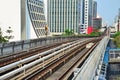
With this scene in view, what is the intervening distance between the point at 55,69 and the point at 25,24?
85.8 meters

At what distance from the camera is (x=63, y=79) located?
20734 mm

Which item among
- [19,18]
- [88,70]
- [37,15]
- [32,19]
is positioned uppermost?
[37,15]

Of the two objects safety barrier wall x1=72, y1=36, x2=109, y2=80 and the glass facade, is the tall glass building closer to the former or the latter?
the glass facade

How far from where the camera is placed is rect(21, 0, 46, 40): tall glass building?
360 ft

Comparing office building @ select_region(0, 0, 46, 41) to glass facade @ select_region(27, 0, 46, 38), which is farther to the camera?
glass facade @ select_region(27, 0, 46, 38)

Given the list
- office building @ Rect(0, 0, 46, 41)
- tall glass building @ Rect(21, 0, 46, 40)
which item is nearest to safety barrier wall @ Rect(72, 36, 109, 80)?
office building @ Rect(0, 0, 46, 41)

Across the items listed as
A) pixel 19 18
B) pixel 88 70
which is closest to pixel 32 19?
pixel 19 18

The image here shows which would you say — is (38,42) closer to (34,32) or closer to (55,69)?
(55,69)

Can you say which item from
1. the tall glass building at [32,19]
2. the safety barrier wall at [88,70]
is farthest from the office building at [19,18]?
the safety barrier wall at [88,70]

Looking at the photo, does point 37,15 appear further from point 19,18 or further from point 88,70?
point 88,70

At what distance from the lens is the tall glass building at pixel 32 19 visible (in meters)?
110

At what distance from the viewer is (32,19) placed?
388ft

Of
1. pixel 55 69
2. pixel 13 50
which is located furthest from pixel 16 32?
pixel 55 69

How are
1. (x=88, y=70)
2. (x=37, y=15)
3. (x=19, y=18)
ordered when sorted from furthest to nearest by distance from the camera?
(x=37, y=15), (x=19, y=18), (x=88, y=70)
